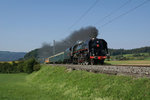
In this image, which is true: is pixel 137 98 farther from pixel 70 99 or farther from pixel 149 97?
pixel 70 99

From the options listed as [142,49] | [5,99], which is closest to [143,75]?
[5,99]

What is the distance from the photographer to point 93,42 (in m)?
25.4

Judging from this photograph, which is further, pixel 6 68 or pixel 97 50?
pixel 6 68

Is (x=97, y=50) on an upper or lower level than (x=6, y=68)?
upper

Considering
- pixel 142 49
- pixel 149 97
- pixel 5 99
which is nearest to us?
pixel 149 97

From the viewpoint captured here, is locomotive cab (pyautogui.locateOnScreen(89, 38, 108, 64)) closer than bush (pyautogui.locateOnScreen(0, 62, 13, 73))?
Yes

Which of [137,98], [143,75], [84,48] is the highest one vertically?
[84,48]

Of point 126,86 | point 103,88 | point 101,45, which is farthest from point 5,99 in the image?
point 101,45

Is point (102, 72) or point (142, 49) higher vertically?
point (142, 49)

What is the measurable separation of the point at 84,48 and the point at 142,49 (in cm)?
7196

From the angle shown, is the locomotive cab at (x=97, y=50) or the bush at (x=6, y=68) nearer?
the locomotive cab at (x=97, y=50)

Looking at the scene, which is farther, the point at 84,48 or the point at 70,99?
the point at 84,48

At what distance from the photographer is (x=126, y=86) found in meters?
8.72

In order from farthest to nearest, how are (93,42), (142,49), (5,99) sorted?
(142,49) < (93,42) < (5,99)
